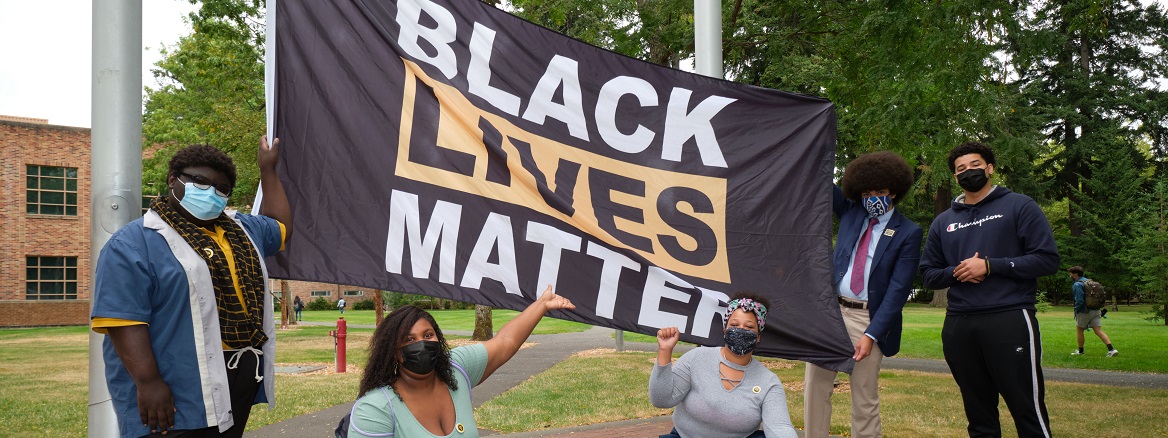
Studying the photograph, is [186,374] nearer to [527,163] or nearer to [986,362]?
[527,163]

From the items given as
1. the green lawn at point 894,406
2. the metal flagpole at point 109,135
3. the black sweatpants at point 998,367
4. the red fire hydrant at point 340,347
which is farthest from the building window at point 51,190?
the black sweatpants at point 998,367

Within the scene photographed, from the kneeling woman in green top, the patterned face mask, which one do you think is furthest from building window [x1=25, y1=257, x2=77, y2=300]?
the patterned face mask

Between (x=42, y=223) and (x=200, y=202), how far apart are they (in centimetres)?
4102

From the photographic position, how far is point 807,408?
558 cm

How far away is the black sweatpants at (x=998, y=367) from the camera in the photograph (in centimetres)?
480

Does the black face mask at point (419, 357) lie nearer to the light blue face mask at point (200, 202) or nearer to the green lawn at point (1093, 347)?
the light blue face mask at point (200, 202)

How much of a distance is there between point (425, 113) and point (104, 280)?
5.99 ft

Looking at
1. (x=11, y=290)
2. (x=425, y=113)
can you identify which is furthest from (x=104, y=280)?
(x=11, y=290)

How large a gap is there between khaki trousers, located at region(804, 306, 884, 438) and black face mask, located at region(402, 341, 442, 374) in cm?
284

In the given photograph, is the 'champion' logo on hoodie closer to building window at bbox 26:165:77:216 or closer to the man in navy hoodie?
the man in navy hoodie

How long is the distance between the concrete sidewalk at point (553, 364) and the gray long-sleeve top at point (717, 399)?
11.3ft

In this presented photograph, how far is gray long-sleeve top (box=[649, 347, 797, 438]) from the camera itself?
4.32 meters

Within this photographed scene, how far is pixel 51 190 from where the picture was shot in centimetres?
3875

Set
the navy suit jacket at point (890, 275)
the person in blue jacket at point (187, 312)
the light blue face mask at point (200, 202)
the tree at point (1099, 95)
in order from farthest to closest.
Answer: the tree at point (1099, 95) → the navy suit jacket at point (890, 275) → the light blue face mask at point (200, 202) → the person in blue jacket at point (187, 312)
